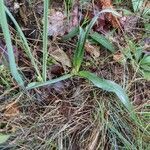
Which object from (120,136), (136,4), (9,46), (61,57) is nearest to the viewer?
(9,46)

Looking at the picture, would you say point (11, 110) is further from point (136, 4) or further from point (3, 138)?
point (136, 4)

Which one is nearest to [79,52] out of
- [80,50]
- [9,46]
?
[80,50]

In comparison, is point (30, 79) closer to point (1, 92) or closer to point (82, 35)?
point (1, 92)

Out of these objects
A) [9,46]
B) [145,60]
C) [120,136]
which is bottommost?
[120,136]

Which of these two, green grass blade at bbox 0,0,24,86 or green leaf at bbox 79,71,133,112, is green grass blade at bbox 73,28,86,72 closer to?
green leaf at bbox 79,71,133,112

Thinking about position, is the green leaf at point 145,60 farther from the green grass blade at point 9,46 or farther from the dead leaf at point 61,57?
the green grass blade at point 9,46

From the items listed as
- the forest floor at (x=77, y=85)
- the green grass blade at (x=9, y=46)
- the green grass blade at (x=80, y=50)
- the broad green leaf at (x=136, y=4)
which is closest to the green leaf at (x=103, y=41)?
the forest floor at (x=77, y=85)
